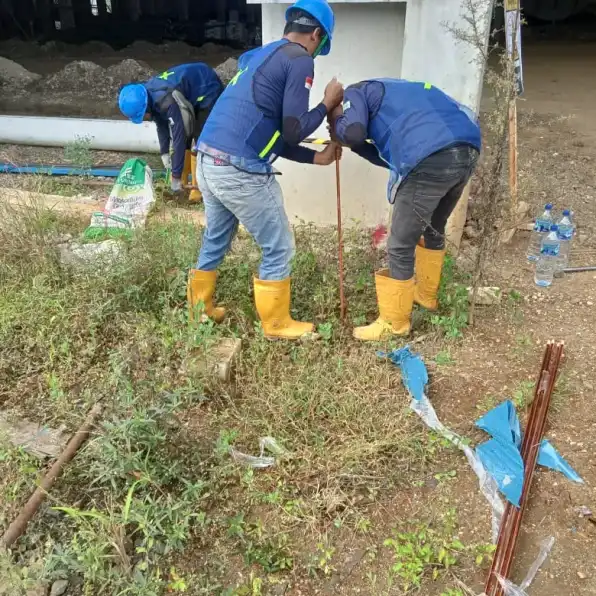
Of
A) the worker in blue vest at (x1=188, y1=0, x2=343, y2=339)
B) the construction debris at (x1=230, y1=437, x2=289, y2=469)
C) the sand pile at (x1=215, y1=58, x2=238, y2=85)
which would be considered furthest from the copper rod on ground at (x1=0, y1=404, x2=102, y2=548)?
the sand pile at (x1=215, y1=58, x2=238, y2=85)

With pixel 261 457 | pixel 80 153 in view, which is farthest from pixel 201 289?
pixel 80 153

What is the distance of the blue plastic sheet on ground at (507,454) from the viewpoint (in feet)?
8.13

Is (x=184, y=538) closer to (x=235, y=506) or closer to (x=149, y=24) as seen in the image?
(x=235, y=506)

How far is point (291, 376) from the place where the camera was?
311 centimetres

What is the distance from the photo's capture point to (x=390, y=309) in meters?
3.42

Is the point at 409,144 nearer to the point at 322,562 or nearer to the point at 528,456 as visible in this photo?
the point at 528,456

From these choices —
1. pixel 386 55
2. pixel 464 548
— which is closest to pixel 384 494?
pixel 464 548

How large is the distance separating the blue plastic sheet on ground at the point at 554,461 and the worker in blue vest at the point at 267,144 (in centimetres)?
141

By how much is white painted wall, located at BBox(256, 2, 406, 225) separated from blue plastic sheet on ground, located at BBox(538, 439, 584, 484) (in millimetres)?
2381

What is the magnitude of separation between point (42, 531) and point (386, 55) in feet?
12.2

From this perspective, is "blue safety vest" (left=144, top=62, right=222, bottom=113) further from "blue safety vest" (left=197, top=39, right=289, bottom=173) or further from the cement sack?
"blue safety vest" (left=197, top=39, right=289, bottom=173)

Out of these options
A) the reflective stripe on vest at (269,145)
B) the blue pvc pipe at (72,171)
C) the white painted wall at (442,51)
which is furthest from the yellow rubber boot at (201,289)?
the blue pvc pipe at (72,171)

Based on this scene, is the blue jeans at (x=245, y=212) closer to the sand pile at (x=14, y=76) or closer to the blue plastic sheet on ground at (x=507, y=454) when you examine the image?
the blue plastic sheet on ground at (x=507, y=454)

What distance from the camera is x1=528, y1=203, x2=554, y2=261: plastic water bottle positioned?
4352 millimetres
